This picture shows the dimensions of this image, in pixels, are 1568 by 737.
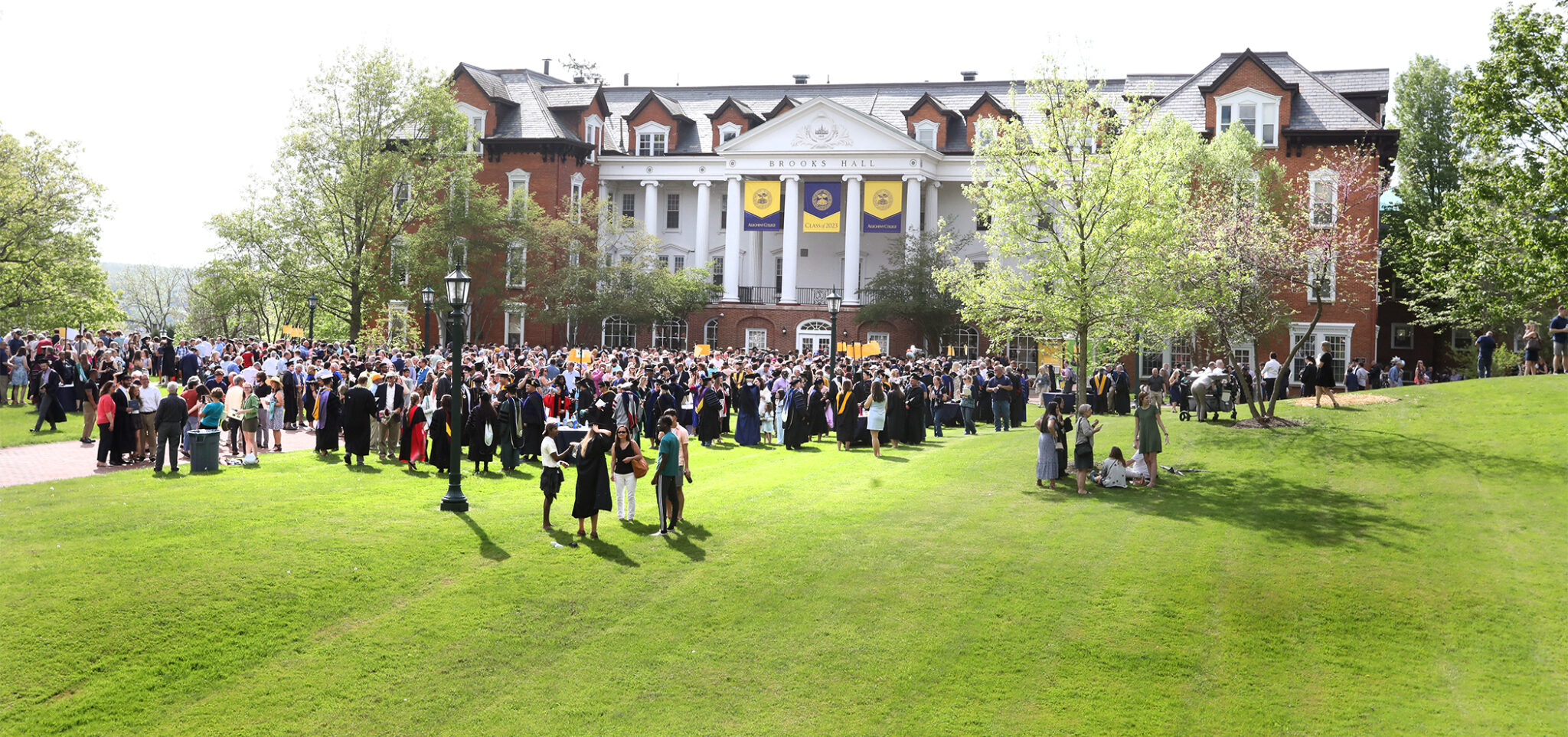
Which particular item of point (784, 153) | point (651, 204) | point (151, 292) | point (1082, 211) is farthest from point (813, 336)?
point (151, 292)

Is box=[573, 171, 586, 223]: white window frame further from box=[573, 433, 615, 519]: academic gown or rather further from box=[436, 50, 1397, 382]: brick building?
box=[573, 433, 615, 519]: academic gown

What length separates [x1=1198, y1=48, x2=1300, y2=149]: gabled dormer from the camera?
49.2m

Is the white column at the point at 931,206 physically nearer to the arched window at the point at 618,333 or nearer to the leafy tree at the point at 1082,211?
the arched window at the point at 618,333

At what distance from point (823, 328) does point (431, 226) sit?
20.2 meters

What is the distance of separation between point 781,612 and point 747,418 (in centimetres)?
1352

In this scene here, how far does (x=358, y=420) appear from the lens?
20672mm

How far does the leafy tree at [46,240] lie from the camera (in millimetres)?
31156

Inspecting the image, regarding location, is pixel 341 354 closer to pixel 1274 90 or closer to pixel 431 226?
pixel 431 226

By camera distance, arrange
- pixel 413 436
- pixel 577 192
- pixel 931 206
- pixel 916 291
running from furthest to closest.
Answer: pixel 577 192, pixel 931 206, pixel 916 291, pixel 413 436

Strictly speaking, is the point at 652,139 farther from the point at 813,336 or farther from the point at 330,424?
the point at 330,424

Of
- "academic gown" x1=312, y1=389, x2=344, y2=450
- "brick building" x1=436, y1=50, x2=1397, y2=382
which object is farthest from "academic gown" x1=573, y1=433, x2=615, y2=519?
"brick building" x1=436, y1=50, x2=1397, y2=382

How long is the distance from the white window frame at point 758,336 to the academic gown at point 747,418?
100 feet

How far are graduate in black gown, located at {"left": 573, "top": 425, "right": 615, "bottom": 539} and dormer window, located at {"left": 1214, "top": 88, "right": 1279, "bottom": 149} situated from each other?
138 feet

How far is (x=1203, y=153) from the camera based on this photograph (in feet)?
137
